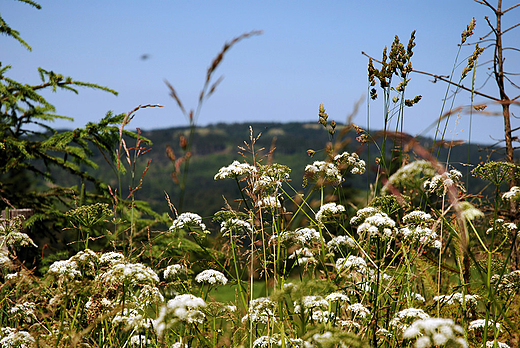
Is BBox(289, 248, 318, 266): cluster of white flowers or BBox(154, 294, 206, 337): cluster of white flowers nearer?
BBox(154, 294, 206, 337): cluster of white flowers

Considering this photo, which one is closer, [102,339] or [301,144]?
[102,339]

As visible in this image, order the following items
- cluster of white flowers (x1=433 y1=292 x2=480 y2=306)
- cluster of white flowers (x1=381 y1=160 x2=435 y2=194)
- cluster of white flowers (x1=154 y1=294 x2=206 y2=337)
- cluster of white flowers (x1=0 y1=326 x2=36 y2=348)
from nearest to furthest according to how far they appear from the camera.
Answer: cluster of white flowers (x1=154 y1=294 x2=206 y2=337), cluster of white flowers (x1=381 y1=160 x2=435 y2=194), cluster of white flowers (x1=0 y1=326 x2=36 y2=348), cluster of white flowers (x1=433 y1=292 x2=480 y2=306)

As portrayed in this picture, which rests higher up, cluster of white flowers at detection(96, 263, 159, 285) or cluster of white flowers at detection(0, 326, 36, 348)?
cluster of white flowers at detection(96, 263, 159, 285)

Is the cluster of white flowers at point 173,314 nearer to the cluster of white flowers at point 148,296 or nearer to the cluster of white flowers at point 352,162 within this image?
the cluster of white flowers at point 148,296

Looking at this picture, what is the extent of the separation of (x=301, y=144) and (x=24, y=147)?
7306 inches

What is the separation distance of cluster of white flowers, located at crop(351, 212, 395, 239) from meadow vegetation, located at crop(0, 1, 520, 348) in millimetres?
11

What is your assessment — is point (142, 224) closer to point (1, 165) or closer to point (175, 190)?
point (1, 165)

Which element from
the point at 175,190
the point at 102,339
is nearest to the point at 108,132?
the point at 102,339

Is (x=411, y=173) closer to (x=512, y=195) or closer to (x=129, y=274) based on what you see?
(x=512, y=195)

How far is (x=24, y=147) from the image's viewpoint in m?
6.77

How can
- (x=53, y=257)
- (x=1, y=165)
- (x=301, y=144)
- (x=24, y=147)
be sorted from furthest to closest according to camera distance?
(x=301, y=144)
(x=1, y=165)
(x=24, y=147)
(x=53, y=257)

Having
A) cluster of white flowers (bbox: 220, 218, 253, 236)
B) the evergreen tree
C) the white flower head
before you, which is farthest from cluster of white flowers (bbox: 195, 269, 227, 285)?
the evergreen tree

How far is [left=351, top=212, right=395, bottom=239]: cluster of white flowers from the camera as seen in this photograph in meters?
1.98

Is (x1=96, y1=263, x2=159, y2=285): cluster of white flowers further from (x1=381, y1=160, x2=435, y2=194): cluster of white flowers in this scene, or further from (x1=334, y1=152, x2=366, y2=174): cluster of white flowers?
(x1=334, y1=152, x2=366, y2=174): cluster of white flowers
